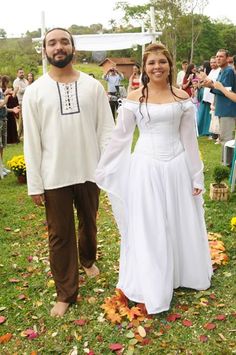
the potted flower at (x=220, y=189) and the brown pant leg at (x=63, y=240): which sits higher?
the brown pant leg at (x=63, y=240)

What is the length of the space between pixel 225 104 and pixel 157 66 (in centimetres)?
462

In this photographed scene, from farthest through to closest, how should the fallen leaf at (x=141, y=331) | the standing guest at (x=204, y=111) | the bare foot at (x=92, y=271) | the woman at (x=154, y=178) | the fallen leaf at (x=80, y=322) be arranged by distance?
the standing guest at (x=204, y=111) → the bare foot at (x=92, y=271) → the fallen leaf at (x=80, y=322) → the woman at (x=154, y=178) → the fallen leaf at (x=141, y=331)

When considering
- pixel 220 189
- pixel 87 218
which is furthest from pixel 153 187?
pixel 220 189

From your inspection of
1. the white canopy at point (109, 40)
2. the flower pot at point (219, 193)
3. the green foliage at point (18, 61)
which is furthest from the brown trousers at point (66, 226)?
the green foliage at point (18, 61)

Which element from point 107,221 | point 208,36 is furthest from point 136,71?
point 208,36

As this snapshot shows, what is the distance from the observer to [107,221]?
229 inches

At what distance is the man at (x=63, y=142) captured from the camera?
322 centimetres

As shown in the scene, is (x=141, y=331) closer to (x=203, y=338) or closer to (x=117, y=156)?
(x=203, y=338)

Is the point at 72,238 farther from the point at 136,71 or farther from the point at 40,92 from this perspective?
the point at 136,71

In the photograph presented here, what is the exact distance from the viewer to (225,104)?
759 cm

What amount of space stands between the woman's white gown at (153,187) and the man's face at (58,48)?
587 millimetres

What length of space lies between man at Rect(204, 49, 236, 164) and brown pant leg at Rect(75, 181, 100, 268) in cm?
446

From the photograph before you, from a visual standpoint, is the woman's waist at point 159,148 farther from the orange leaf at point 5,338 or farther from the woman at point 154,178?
the orange leaf at point 5,338

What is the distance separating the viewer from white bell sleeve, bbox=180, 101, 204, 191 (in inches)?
137
